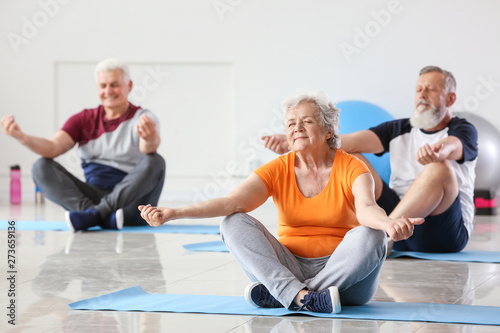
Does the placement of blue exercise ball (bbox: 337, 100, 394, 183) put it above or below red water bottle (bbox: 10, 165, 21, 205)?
above

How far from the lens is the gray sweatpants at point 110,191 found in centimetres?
475

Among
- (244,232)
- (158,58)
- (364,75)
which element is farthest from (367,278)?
(158,58)

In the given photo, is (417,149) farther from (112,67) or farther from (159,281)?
(112,67)

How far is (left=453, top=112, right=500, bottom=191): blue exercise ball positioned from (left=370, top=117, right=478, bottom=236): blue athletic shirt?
8.65 ft

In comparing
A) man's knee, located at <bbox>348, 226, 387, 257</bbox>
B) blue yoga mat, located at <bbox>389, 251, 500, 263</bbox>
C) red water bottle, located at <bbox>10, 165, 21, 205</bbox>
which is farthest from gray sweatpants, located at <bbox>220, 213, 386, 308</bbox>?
red water bottle, located at <bbox>10, 165, 21, 205</bbox>

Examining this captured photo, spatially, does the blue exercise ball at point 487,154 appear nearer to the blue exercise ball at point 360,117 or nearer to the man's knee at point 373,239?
the blue exercise ball at point 360,117

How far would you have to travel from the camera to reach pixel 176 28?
7457 millimetres

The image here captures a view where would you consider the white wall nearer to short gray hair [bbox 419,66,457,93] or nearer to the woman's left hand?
short gray hair [bbox 419,66,457,93]

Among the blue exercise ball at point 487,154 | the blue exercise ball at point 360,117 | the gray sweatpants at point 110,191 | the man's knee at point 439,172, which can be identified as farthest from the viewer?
the blue exercise ball at point 487,154

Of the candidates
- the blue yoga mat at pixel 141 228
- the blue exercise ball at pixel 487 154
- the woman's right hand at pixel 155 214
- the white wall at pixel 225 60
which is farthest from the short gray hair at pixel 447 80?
the white wall at pixel 225 60

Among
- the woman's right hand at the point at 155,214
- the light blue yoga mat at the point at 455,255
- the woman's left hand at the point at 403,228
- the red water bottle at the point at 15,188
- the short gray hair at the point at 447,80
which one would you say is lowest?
the red water bottle at the point at 15,188

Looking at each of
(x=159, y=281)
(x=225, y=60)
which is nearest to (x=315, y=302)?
(x=159, y=281)

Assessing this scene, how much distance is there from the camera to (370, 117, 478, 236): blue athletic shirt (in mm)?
3561

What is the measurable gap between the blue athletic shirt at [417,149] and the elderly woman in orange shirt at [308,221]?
1.25m
